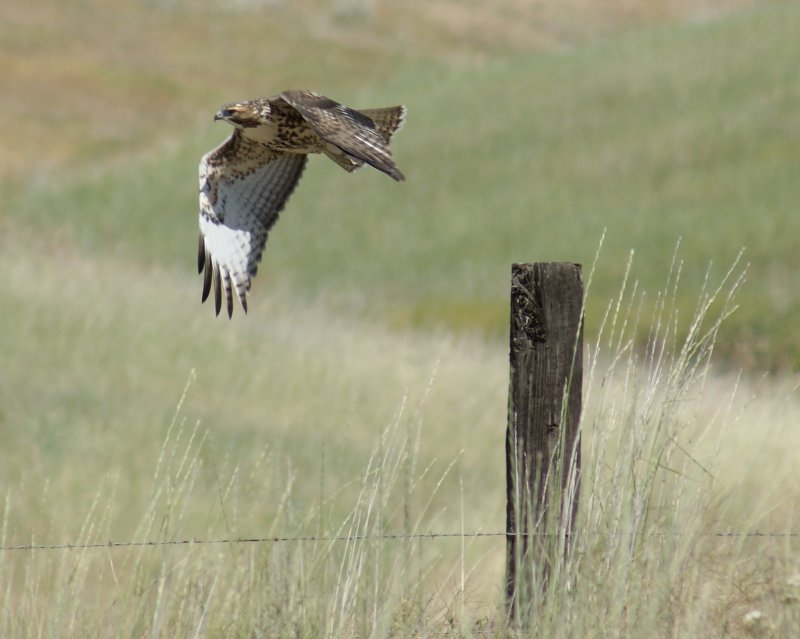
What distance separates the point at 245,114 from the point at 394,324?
12.6 m

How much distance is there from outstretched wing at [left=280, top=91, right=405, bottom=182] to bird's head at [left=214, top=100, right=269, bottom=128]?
0.38 metres

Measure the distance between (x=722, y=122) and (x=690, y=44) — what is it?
6.15m

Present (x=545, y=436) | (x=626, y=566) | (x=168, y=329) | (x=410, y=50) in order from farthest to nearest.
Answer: (x=410, y=50) < (x=168, y=329) < (x=545, y=436) < (x=626, y=566)

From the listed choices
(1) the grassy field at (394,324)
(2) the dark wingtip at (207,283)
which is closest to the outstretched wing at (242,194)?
(2) the dark wingtip at (207,283)

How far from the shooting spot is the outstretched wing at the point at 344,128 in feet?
14.5

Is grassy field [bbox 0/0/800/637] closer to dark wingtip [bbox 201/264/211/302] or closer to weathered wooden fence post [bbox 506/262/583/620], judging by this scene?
weathered wooden fence post [bbox 506/262/583/620]

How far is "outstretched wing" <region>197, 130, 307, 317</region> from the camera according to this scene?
573 cm

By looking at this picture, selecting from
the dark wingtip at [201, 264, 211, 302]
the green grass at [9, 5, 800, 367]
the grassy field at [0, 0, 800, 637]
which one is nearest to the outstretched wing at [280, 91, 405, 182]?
the dark wingtip at [201, 264, 211, 302]

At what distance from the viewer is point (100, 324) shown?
11219 millimetres

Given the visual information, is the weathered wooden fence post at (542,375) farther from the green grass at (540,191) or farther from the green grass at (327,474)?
the green grass at (540,191)

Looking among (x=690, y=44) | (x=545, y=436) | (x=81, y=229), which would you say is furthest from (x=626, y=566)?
(x=690, y=44)

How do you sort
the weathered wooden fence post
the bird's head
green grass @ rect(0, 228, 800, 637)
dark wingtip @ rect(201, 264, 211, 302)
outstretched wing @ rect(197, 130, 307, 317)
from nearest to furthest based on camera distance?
green grass @ rect(0, 228, 800, 637) < the weathered wooden fence post < dark wingtip @ rect(201, 264, 211, 302) < the bird's head < outstretched wing @ rect(197, 130, 307, 317)

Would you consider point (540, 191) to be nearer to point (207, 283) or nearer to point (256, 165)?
point (256, 165)

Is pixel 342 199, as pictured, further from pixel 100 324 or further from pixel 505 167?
pixel 100 324
